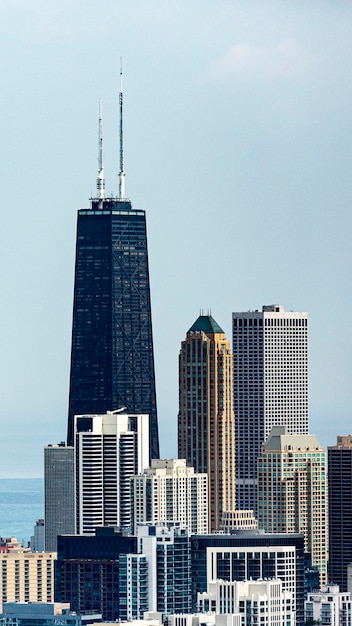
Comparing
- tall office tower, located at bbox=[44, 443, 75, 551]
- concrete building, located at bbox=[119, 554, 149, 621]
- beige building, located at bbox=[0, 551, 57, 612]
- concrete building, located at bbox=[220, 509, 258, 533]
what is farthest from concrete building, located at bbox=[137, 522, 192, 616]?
tall office tower, located at bbox=[44, 443, 75, 551]

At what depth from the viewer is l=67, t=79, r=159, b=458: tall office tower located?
160000 millimetres

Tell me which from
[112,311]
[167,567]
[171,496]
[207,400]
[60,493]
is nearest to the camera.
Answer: [167,567]

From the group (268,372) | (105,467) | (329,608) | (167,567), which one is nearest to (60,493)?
(105,467)

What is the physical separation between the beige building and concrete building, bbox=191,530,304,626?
36.7 feet

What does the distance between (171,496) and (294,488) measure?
582 cm

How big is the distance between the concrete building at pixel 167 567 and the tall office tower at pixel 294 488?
58.2 feet

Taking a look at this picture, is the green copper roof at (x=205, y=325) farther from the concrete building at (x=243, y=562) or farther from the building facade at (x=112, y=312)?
the concrete building at (x=243, y=562)

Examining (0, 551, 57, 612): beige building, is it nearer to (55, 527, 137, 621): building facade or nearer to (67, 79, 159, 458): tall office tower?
(55, 527, 137, 621): building facade

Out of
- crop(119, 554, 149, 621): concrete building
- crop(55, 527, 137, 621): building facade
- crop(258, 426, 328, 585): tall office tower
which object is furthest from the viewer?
crop(258, 426, 328, 585): tall office tower

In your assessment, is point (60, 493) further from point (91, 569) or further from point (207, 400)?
point (91, 569)

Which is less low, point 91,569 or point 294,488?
point 294,488

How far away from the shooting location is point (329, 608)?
111000 millimetres

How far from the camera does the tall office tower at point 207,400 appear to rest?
147m

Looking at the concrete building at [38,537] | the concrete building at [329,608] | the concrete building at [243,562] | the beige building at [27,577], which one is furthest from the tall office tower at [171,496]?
the concrete building at [329,608]
